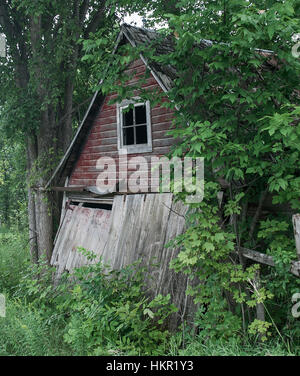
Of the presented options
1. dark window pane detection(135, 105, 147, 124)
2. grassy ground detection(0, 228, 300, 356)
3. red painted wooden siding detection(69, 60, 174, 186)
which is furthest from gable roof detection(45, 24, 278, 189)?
grassy ground detection(0, 228, 300, 356)

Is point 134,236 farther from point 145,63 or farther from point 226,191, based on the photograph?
point 145,63

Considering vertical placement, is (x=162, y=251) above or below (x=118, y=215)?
below

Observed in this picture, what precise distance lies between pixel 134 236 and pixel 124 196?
3.55 ft

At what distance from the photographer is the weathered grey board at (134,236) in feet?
22.8

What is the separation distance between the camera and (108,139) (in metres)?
9.41

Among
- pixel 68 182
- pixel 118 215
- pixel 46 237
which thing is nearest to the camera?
pixel 118 215

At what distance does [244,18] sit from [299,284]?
3379 millimetres

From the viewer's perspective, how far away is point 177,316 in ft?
21.3

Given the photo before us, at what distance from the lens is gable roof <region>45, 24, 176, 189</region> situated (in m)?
7.56

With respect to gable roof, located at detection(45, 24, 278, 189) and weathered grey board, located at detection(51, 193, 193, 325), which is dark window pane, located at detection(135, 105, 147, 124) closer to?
gable roof, located at detection(45, 24, 278, 189)

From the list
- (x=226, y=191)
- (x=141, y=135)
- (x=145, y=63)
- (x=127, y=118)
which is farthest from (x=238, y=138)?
(x=141, y=135)

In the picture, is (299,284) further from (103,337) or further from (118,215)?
(118,215)
